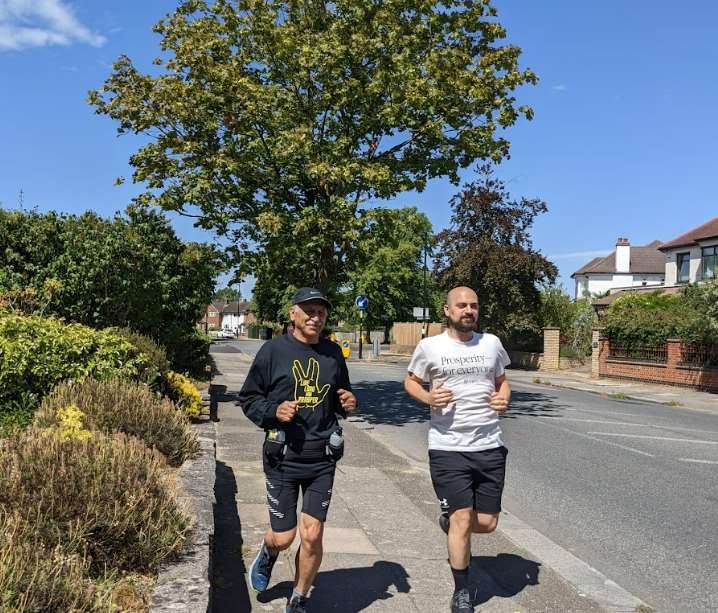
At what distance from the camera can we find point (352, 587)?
15.2 feet

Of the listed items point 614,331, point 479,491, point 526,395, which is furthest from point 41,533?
point 614,331

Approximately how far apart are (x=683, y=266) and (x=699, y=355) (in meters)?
23.0

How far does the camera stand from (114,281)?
37.3 feet

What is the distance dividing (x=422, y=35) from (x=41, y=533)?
42.2ft

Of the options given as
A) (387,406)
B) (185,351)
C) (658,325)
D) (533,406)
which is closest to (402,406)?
(387,406)

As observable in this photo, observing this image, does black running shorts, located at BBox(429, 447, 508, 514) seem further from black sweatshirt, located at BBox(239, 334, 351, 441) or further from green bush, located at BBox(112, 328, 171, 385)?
green bush, located at BBox(112, 328, 171, 385)

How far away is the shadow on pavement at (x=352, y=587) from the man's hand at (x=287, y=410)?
1175mm

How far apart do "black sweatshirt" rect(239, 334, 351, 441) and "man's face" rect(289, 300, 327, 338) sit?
9 cm

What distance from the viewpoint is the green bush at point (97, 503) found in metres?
3.69

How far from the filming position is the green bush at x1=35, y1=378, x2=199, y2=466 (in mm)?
6195

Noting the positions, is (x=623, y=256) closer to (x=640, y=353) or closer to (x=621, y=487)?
(x=640, y=353)

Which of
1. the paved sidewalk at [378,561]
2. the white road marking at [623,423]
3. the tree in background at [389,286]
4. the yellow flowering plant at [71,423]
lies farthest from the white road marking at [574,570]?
the tree in background at [389,286]

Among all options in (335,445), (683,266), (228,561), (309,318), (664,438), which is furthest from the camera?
(683,266)

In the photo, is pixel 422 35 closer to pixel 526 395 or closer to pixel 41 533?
pixel 526 395
